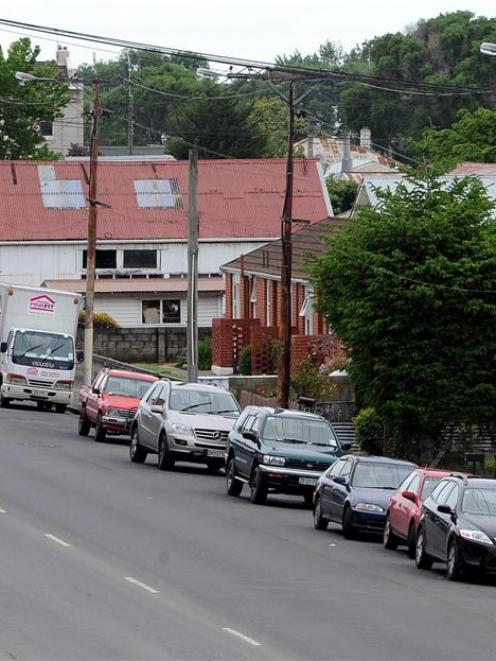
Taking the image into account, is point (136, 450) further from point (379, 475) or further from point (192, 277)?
point (192, 277)

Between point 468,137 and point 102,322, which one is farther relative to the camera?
point 468,137

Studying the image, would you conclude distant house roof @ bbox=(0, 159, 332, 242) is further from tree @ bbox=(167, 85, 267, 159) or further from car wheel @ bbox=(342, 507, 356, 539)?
car wheel @ bbox=(342, 507, 356, 539)

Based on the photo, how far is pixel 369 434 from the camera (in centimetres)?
4372

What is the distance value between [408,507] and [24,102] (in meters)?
74.2

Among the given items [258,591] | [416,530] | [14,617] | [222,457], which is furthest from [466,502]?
[222,457]

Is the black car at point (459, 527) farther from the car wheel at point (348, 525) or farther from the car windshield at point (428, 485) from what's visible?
the car wheel at point (348, 525)

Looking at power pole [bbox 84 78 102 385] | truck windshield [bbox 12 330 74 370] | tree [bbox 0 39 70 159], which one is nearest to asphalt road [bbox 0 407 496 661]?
truck windshield [bbox 12 330 74 370]

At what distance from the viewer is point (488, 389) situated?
38.2 metres

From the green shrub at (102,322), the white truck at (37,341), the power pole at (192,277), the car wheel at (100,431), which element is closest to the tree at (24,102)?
the green shrub at (102,322)

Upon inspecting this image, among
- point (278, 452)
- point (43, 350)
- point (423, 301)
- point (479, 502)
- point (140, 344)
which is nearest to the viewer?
point (479, 502)

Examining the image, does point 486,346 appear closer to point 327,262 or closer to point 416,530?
point 327,262

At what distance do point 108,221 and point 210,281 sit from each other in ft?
19.1

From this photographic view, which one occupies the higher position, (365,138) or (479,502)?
(365,138)

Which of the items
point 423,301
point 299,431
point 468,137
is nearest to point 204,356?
point 468,137
